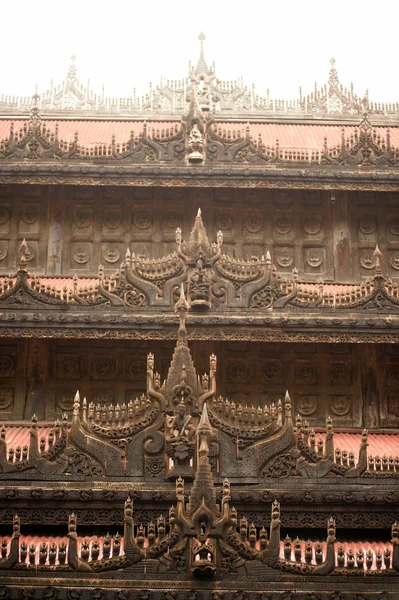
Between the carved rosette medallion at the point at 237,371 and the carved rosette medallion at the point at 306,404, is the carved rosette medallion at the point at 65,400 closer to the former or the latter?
the carved rosette medallion at the point at 237,371

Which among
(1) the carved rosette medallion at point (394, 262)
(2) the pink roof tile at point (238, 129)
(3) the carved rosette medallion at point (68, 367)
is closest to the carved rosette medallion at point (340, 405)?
(1) the carved rosette medallion at point (394, 262)

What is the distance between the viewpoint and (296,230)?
25.9m

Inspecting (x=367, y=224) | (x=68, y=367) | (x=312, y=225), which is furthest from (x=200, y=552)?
(x=367, y=224)

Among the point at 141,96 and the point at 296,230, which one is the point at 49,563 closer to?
the point at 296,230

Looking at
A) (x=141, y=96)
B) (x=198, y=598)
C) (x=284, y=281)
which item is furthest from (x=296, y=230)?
(x=198, y=598)

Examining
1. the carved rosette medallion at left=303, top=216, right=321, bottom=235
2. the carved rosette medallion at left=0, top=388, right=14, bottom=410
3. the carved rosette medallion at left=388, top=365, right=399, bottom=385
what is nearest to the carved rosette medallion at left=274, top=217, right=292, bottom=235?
the carved rosette medallion at left=303, top=216, right=321, bottom=235

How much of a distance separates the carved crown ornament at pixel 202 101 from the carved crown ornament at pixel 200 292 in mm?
9159

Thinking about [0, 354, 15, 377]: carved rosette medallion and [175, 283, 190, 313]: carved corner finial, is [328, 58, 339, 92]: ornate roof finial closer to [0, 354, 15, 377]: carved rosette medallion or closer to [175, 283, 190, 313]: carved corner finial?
[175, 283, 190, 313]: carved corner finial

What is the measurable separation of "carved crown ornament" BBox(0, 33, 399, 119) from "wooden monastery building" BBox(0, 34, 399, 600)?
15 centimetres

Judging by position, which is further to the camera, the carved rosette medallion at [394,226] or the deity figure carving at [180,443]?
the carved rosette medallion at [394,226]

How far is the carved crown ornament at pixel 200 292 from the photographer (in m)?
22.7

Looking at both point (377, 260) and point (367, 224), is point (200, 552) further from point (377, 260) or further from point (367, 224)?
point (367, 224)

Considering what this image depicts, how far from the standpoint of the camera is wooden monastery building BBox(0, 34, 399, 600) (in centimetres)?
1653

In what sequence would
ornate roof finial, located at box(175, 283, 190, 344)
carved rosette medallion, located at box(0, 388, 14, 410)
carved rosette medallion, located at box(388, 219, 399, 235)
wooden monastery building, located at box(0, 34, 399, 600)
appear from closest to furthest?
wooden monastery building, located at box(0, 34, 399, 600) < ornate roof finial, located at box(175, 283, 190, 344) < carved rosette medallion, located at box(0, 388, 14, 410) < carved rosette medallion, located at box(388, 219, 399, 235)
